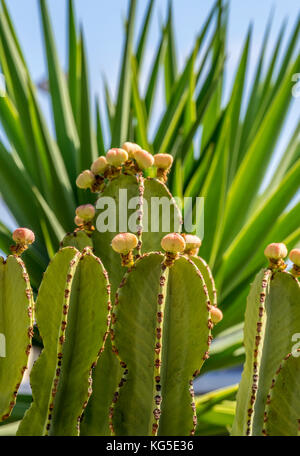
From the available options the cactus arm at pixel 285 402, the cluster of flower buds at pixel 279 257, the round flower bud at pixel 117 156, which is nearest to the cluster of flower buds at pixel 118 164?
the round flower bud at pixel 117 156

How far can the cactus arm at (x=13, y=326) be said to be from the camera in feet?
1.78

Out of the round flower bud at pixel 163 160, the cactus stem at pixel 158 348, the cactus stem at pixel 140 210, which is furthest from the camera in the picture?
the round flower bud at pixel 163 160

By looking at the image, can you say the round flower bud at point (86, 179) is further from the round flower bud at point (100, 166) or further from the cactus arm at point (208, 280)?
the cactus arm at point (208, 280)

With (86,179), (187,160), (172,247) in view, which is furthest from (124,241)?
(187,160)

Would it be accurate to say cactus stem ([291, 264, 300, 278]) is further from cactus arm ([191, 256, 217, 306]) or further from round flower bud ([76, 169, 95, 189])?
round flower bud ([76, 169, 95, 189])

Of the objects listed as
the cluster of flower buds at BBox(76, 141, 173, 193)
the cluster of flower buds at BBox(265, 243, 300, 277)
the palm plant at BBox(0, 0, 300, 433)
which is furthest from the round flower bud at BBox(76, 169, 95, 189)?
the palm plant at BBox(0, 0, 300, 433)

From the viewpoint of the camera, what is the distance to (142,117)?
1.39 metres

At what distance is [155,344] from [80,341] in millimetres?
88

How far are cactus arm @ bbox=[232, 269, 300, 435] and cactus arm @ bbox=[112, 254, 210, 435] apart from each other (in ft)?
0.20

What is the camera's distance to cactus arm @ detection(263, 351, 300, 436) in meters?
0.53

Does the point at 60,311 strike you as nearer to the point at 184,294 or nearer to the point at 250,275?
the point at 184,294

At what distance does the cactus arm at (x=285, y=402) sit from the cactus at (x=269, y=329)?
0.08ft
